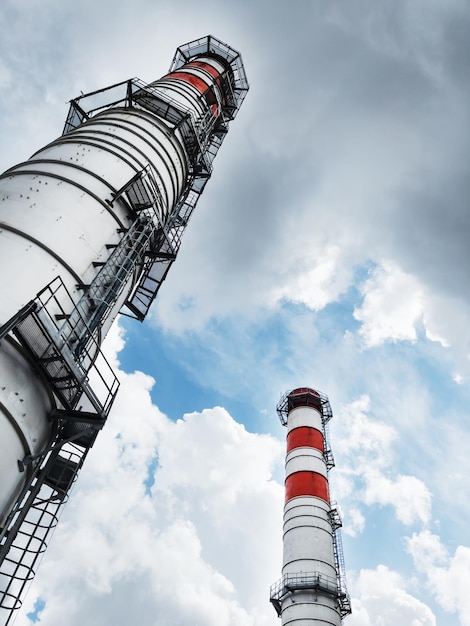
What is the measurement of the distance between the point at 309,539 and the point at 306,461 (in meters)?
4.22

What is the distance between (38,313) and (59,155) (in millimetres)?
5917

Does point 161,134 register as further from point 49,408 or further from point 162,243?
point 49,408

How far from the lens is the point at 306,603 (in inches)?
853

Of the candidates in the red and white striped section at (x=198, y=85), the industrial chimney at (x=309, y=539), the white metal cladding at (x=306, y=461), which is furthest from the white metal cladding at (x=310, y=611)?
the red and white striped section at (x=198, y=85)

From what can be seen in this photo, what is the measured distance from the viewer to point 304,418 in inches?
1150

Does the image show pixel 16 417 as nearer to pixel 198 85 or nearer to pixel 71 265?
pixel 71 265

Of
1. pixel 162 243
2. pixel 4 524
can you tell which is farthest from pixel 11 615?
pixel 162 243

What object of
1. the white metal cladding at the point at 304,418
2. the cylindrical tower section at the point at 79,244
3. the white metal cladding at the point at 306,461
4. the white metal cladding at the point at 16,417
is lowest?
the white metal cladding at the point at 16,417

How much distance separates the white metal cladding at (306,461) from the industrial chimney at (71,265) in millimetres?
15801

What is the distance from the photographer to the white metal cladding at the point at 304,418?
1138 inches

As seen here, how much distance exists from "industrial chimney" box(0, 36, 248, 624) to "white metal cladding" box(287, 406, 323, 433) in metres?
17.3

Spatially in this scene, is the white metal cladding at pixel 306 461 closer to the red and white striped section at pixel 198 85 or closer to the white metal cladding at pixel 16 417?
the red and white striped section at pixel 198 85

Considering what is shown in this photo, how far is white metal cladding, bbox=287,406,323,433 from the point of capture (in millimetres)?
28906

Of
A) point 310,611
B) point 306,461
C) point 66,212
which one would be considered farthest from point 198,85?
point 310,611
